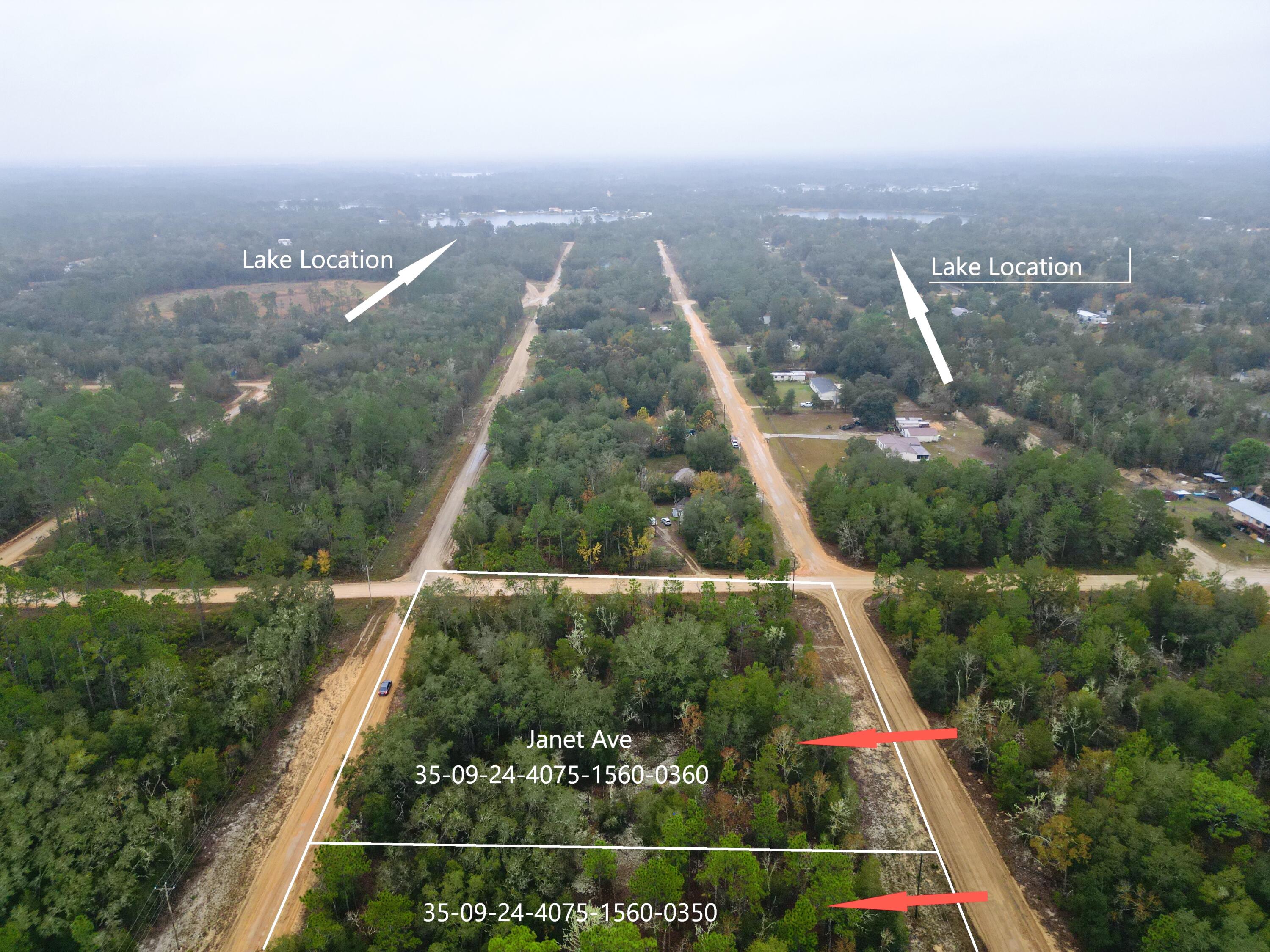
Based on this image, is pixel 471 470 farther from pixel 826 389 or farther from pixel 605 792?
pixel 826 389

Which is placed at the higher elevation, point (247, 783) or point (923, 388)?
point (923, 388)

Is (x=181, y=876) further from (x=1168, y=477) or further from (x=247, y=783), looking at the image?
(x=1168, y=477)

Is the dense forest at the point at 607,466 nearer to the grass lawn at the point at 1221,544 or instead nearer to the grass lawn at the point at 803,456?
the grass lawn at the point at 803,456

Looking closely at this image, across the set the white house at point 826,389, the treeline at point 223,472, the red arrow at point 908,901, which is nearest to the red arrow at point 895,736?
the red arrow at point 908,901

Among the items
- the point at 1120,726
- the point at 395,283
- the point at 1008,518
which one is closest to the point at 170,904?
the point at 1120,726

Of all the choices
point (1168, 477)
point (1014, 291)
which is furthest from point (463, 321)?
point (1014, 291)
